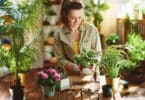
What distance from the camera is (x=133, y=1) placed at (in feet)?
17.2

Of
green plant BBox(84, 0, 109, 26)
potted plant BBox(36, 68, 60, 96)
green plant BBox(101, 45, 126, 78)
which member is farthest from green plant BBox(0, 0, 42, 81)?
green plant BBox(84, 0, 109, 26)

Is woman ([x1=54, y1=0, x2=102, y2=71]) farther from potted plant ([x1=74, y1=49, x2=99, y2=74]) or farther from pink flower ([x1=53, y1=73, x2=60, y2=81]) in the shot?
pink flower ([x1=53, y1=73, x2=60, y2=81])

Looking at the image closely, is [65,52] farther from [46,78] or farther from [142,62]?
[142,62]

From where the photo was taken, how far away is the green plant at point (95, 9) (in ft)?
18.3

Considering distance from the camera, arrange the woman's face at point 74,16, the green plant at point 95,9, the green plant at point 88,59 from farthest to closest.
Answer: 1. the green plant at point 95,9
2. the woman's face at point 74,16
3. the green plant at point 88,59

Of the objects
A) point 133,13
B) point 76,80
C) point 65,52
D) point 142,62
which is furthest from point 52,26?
point 76,80

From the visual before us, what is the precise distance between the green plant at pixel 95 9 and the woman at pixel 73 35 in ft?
7.82

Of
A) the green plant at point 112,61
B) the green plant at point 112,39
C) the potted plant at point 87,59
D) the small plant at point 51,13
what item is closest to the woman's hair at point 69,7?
the potted plant at point 87,59

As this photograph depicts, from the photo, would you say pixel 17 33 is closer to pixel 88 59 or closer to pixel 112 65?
pixel 88 59

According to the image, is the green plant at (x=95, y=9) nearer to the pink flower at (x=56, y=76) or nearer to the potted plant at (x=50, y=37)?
the potted plant at (x=50, y=37)

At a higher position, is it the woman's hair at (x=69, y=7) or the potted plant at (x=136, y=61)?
the woman's hair at (x=69, y=7)

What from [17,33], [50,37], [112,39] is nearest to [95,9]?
[112,39]

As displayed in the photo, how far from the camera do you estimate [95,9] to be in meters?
5.68

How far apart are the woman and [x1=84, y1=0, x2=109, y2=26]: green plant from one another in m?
2.38
